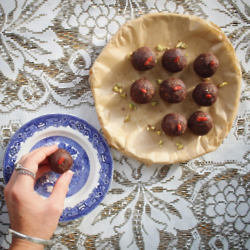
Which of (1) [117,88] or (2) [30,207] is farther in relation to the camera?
(1) [117,88]

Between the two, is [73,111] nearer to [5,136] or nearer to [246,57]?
[5,136]

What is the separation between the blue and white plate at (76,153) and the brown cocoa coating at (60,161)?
0.24 feet

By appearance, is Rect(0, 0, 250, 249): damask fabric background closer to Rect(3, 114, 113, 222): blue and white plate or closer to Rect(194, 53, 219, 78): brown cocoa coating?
Rect(3, 114, 113, 222): blue and white plate

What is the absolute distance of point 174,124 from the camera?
121cm

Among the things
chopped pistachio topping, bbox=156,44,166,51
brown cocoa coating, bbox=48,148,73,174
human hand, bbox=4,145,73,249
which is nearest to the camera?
human hand, bbox=4,145,73,249

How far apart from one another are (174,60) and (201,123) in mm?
265

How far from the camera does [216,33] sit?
4.04ft

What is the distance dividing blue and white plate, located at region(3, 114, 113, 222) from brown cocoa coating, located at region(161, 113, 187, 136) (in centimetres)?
25

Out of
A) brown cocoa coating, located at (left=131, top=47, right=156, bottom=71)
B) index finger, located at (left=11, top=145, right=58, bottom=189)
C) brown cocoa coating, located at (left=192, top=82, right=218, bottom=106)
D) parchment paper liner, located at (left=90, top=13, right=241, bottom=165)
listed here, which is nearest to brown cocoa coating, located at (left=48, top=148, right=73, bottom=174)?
index finger, located at (left=11, top=145, right=58, bottom=189)

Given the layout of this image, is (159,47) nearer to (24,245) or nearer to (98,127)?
(98,127)

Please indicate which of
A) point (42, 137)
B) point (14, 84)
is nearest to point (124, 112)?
point (42, 137)

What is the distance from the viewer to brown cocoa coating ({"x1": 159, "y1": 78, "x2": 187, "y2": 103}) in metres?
1.21

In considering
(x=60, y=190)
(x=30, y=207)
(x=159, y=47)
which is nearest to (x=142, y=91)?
(x=159, y=47)

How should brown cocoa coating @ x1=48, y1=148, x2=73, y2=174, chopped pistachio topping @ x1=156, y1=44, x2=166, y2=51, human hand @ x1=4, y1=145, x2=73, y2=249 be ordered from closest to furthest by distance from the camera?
1. human hand @ x1=4, y1=145, x2=73, y2=249
2. brown cocoa coating @ x1=48, y1=148, x2=73, y2=174
3. chopped pistachio topping @ x1=156, y1=44, x2=166, y2=51
